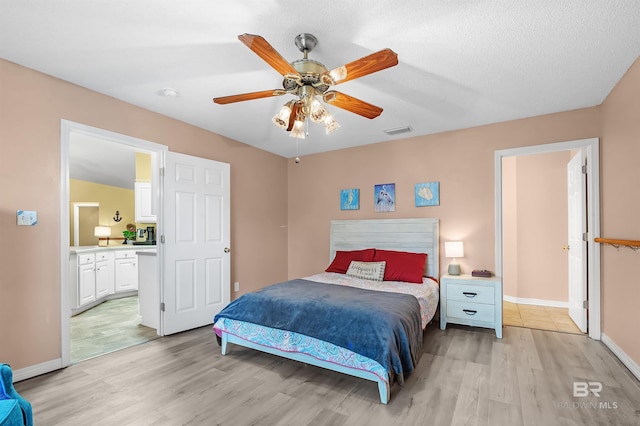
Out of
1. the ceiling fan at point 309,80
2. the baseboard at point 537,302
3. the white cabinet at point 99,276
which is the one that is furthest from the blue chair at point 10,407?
the baseboard at point 537,302

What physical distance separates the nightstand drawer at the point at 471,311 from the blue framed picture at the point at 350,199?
1.95m

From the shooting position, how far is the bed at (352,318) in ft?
7.32

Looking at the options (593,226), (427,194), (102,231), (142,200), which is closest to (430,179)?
(427,194)

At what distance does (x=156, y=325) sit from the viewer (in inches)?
141

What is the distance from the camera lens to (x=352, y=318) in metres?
2.37

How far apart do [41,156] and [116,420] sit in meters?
2.18

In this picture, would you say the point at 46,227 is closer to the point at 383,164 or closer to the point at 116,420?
the point at 116,420

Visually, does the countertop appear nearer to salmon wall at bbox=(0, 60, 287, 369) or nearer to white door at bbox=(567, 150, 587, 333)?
salmon wall at bbox=(0, 60, 287, 369)

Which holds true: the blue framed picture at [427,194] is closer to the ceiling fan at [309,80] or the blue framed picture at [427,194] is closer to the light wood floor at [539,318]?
the light wood floor at [539,318]

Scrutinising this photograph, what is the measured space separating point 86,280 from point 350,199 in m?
4.17

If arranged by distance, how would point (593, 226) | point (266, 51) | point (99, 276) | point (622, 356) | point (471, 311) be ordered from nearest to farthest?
1. point (266, 51)
2. point (622, 356)
3. point (593, 226)
4. point (471, 311)
5. point (99, 276)

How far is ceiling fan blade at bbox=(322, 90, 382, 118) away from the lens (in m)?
2.15

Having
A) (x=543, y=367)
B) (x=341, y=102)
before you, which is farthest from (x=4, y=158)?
(x=543, y=367)

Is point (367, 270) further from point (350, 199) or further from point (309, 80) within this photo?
point (309, 80)
